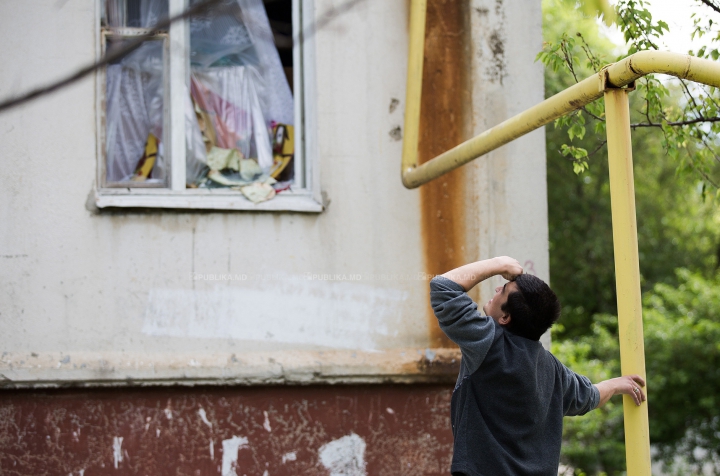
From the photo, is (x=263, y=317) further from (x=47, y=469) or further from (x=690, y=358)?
(x=690, y=358)

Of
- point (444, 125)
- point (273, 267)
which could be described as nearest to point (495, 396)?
point (273, 267)

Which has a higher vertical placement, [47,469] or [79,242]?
[79,242]

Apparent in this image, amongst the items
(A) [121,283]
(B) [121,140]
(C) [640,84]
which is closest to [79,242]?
(A) [121,283]

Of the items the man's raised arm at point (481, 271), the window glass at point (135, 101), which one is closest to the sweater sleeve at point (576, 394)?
the man's raised arm at point (481, 271)

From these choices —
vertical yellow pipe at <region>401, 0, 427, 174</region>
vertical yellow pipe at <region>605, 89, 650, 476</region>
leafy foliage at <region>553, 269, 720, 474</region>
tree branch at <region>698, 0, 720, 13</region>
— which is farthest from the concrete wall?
leafy foliage at <region>553, 269, 720, 474</region>

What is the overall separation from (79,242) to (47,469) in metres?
1.14

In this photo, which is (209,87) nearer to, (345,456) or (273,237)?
(273,237)

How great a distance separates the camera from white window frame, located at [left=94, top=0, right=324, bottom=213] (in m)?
3.85

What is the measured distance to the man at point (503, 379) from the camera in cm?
248

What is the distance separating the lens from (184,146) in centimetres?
403

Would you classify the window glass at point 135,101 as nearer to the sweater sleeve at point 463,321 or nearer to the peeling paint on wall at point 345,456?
the peeling paint on wall at point 345,456

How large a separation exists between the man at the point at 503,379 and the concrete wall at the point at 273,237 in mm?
1373

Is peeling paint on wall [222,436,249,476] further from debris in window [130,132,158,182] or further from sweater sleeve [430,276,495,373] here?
sweater sleeve [430,276,495,373]

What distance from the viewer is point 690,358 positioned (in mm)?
9578
